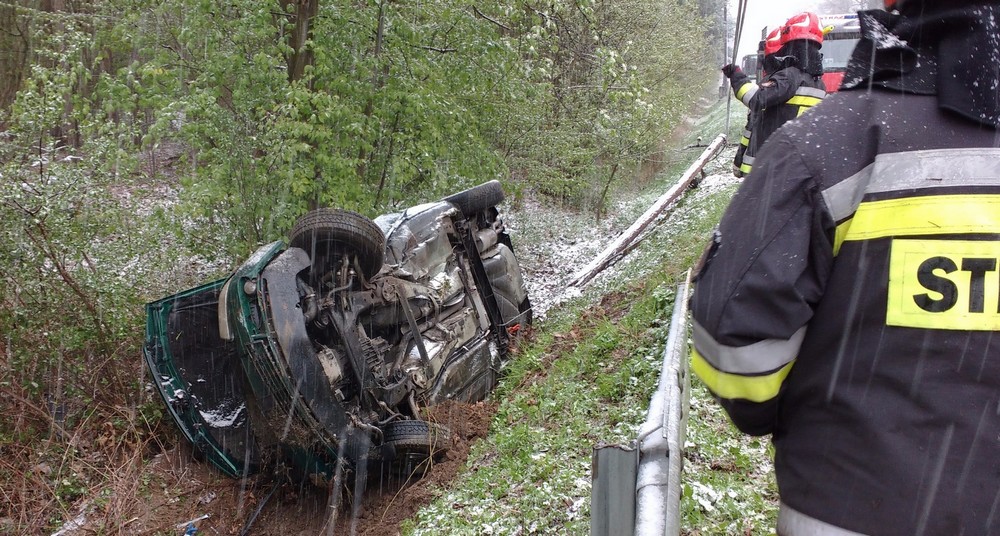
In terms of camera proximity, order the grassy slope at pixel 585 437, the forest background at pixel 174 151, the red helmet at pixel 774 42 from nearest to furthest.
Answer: the grassy slope at pixel 585 437 < the red helmet at pixel 774 42 < the forest background at pixel 174 151

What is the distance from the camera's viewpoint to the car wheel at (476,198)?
7.28 metres

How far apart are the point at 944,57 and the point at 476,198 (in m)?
6.13

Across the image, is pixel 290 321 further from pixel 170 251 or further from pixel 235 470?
pixel 170 251

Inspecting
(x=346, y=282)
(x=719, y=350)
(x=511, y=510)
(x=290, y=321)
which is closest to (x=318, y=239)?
(x=346, y=282)

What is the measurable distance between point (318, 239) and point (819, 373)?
392 cm

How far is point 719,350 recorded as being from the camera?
1518mm

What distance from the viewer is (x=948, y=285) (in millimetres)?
1378

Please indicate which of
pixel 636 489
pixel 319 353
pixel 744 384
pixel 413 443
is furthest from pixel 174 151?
pixel 744 384

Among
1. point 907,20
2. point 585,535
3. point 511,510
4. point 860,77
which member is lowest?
point 511,510

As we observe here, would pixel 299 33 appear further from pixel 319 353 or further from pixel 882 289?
pixel 882 289

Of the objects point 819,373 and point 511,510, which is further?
point 511,510

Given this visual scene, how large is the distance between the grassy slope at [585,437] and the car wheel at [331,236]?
5.47 ft

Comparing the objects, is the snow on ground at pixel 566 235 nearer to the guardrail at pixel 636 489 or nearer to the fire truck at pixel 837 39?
the fire truck at pixel 837 39

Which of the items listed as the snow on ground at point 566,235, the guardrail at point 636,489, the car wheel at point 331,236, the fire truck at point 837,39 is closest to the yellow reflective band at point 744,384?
the guardrail at point 636,489
